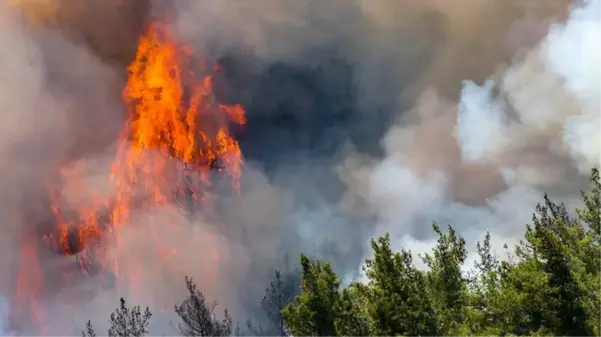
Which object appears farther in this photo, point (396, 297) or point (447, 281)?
point (447, 281)

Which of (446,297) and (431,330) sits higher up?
(446,297)

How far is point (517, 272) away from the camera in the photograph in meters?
33.0

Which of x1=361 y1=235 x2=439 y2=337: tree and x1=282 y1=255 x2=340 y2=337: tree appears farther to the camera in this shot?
x1=282 y1=255 x2=340 y2=337: tree

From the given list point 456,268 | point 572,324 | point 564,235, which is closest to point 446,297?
point 456,268

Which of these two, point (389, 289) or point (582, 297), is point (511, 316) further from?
point (389, 289)

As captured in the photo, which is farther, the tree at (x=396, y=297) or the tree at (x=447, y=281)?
the tree at (x=447, y=281)

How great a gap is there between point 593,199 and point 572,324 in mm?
20578

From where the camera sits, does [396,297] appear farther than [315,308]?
No

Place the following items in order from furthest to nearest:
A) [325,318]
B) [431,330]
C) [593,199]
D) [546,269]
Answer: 1. [593,199]
2. [325,318]
3. [546,269]
4. [431,330]

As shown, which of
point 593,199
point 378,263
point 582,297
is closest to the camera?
point 378,263

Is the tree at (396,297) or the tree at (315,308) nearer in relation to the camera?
the tree at (396,297)

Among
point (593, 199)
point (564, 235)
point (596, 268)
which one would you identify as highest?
point (593, 199)

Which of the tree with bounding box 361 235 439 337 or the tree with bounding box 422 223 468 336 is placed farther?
the tree with bounding box 422 223 468 336

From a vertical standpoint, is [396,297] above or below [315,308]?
below
